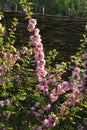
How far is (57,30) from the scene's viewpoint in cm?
1230

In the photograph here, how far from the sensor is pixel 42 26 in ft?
40.3

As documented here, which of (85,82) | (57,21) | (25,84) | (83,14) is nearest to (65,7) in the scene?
(83,14)

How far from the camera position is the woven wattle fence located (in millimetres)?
12031

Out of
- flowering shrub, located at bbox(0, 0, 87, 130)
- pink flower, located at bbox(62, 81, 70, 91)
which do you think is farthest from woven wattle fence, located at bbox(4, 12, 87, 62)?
pink flower, located at bbox(62, 81, 70, 91)

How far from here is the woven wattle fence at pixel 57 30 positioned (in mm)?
12031

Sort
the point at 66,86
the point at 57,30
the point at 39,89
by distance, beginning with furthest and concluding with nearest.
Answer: the point at 57,30 → the point at 39,89 → the point at 66,86

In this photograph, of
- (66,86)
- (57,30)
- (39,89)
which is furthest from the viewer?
(57,30)

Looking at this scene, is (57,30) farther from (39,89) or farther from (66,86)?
(66,86)

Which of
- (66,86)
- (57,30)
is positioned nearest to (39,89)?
(66,86)

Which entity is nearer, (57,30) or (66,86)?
(66,86)

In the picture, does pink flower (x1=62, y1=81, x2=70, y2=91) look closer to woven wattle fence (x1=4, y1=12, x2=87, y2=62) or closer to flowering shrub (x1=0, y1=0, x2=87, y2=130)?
flowering shrub (x1=0, y1=0, x2=87, y2=130)

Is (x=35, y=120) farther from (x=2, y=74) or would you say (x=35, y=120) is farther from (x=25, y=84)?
(x=2, y=74)

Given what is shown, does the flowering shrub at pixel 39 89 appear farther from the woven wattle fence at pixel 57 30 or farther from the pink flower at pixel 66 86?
the woven wattle fence at pixel 57 30

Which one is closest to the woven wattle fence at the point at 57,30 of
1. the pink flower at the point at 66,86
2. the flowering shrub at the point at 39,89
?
the flowering shrub at the point at 39,89
